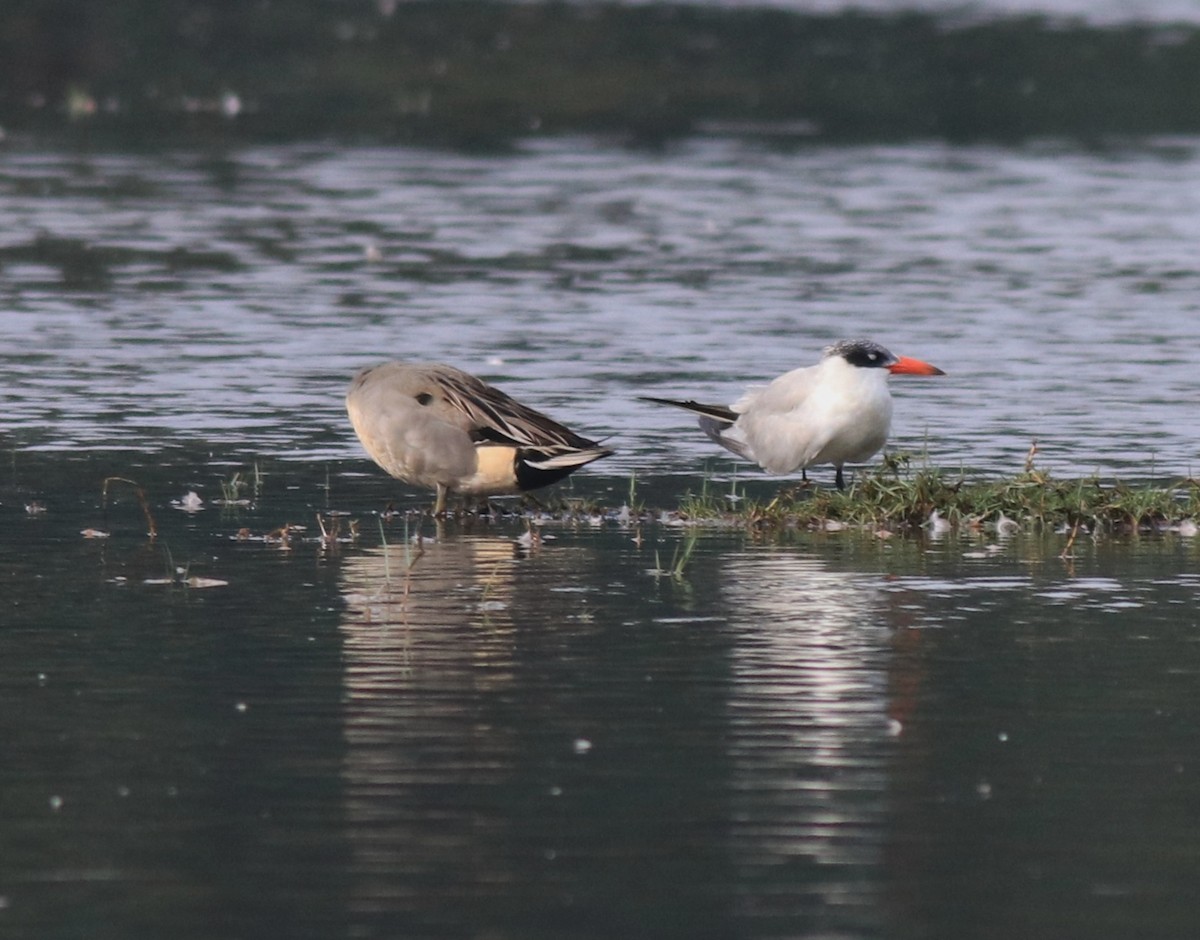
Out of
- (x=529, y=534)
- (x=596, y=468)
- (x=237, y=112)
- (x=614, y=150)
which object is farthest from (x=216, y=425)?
(x=237, y=112)

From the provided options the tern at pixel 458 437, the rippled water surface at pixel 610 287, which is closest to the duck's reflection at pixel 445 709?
the tern at pixel 458 437

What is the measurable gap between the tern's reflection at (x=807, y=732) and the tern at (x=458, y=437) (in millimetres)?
1486

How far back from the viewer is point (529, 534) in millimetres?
13445

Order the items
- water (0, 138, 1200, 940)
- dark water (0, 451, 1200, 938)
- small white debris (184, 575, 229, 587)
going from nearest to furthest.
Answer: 1. dark water (0, 451, 1200, 938)
2. water (0, 138, 1200, 940)
3. small white debris (184, 575, 229, 587)

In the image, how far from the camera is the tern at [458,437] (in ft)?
45.2

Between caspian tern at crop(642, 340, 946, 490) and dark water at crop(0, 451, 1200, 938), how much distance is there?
771 mm

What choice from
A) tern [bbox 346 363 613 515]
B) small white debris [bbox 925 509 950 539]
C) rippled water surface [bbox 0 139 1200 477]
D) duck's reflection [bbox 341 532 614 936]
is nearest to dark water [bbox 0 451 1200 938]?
duck's reflection [bbox 341 532 614 936]

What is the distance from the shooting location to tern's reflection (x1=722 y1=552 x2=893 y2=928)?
7.79 m

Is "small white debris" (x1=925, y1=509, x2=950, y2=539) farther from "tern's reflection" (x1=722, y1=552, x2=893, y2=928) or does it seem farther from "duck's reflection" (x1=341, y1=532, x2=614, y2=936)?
"duck's reflection" (x1=341, y1=532, x2=614, y2=936)

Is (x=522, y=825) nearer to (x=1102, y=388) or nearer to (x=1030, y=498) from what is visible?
(x=1030, y=498)

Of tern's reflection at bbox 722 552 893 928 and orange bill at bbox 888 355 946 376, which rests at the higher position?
orange bill at bbox 888 355 946 376

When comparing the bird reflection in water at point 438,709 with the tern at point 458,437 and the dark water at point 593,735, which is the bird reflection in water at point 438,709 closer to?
the dark water at point 593,735

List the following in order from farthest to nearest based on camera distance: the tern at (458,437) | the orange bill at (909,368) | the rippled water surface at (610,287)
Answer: the rippled water surface at (610,287) → the orange bill at (909,368) → the tern at (458,437)

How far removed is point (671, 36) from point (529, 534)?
43.9 meters
